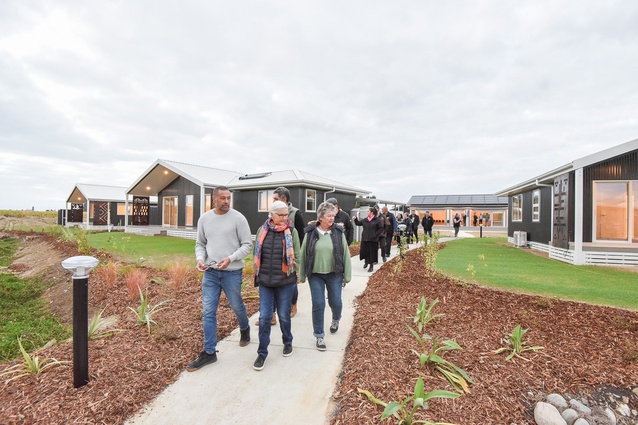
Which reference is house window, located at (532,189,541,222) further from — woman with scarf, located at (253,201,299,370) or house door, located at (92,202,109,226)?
house door, located at (92,202,109,226)

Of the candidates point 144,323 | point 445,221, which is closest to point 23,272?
point 144,323

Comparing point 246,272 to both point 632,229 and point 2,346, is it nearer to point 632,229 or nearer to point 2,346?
point 2,346

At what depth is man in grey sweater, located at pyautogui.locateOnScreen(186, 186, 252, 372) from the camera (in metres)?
3.37

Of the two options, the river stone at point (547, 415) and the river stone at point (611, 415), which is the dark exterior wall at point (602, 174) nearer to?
the river stone at point (611, 415)

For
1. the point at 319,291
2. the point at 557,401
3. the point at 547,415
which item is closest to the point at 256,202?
the point at 319,291

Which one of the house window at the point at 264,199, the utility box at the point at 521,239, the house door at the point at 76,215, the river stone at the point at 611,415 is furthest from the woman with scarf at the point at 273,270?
the house door at the point at 76,215

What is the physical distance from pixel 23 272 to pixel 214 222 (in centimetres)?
1271

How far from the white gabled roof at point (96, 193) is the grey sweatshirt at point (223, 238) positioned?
30380 mm

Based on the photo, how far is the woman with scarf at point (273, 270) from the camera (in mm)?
3359

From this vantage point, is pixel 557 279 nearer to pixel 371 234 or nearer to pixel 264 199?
pixel 371 234

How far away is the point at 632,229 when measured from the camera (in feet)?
37.2

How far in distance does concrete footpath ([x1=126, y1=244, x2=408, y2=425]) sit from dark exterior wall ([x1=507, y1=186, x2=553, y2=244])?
1376cm

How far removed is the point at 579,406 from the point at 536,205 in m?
15.4

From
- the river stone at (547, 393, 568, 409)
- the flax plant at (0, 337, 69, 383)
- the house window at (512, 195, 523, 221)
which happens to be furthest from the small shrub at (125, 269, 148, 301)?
the house window at (512, 195, 523, 221)
